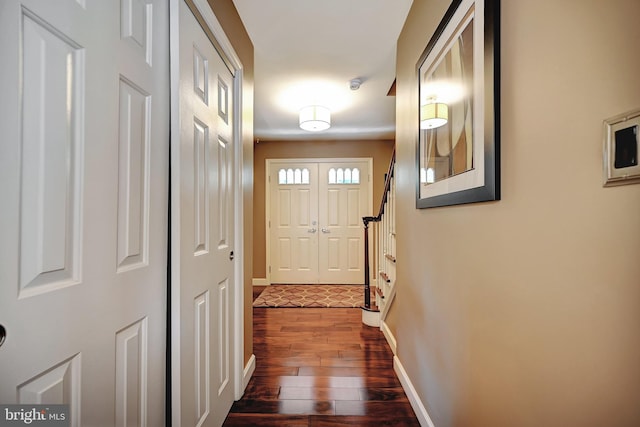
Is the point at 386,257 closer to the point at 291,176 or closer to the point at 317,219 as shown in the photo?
the point at 317,219

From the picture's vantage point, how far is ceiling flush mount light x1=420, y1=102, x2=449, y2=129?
1372 mm

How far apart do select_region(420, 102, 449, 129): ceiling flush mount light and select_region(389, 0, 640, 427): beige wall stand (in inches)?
17.4

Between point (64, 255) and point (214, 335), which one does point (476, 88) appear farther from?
point (214, 335)

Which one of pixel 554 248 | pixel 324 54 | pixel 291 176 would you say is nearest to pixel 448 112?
pixel 554 248

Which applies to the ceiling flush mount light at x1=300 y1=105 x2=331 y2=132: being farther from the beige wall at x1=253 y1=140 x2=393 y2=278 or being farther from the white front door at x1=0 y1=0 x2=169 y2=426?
the white front door at x1=0 y1=0 x2=169 y2=426

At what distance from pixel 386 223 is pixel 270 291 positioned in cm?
238

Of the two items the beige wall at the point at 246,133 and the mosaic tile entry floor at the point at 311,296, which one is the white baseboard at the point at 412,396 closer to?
the beige wall at the point at 246,133

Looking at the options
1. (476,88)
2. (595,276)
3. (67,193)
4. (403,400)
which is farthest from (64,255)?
(403,400)

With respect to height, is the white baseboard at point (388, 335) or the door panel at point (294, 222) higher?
the door panel at point (294, 222)

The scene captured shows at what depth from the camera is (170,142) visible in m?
1.17

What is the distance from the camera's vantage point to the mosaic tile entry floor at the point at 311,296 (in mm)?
3965

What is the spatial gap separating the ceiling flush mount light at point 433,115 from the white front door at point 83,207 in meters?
1.18

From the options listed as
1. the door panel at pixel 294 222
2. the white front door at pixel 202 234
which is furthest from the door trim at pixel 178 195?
the door panel at pixel 294 222

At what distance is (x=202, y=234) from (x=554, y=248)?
129cm
